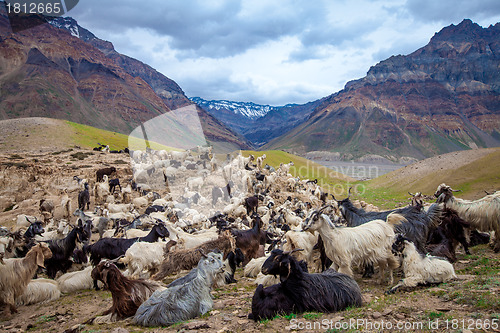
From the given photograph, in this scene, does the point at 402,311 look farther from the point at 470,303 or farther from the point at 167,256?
the point at 167,256

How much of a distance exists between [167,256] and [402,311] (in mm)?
6199

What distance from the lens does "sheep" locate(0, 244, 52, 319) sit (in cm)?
694

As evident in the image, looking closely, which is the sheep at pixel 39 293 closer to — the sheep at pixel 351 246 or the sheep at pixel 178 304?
the sheep at pixel 178 304

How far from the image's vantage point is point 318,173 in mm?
55406

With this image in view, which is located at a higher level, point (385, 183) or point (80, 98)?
point (80, 98)

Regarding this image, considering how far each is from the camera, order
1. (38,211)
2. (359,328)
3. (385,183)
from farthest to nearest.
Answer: (385,183) < (38,211) < (359,328)

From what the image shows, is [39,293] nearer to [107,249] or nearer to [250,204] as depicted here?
[107,249]

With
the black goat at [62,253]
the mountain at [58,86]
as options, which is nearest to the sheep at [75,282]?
the black goat at [62,253]

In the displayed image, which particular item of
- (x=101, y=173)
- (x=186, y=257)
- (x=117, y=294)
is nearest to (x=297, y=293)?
(x=117, y=294)

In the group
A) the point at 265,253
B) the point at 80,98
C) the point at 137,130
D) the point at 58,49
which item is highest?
the point at 58,49

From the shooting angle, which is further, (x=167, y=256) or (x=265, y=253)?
(x=265, y=253)

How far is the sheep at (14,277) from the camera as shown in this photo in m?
6.94

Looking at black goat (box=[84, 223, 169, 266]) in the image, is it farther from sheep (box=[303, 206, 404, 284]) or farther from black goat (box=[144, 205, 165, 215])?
black goat (box=[144, 205, 165, 215])

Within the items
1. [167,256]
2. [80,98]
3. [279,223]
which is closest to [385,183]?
[279,223]
